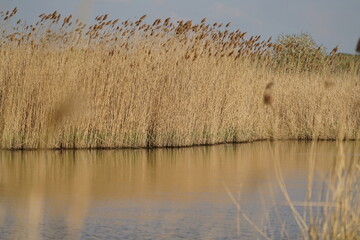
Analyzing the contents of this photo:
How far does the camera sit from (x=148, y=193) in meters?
8.83

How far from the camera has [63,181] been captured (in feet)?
32.9

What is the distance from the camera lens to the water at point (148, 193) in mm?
6441

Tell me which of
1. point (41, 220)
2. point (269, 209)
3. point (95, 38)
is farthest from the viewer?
point (95, 38)

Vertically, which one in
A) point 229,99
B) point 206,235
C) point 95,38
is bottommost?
point 206,235

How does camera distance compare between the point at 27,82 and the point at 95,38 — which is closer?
the point at 27,82

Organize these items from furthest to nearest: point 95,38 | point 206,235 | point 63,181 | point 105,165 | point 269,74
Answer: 1. point 269,74
2. point 95,38
3. point 105,165
4. point 63,181
5. point 206,235

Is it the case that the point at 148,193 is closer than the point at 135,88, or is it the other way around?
the point at 148,193

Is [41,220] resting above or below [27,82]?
below

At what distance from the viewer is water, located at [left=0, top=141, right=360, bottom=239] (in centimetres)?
644

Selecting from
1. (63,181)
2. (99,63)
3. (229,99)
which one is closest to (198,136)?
(229,99)

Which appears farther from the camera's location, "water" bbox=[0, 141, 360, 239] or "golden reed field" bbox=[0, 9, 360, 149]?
"golden reed field" bbox=[0, 9, 360, 149]

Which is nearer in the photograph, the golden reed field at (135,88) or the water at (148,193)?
the water at (148,193)

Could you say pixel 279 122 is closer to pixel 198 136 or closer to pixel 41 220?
pixel 198 136

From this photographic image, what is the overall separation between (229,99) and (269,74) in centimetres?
257
